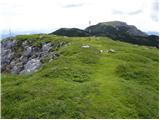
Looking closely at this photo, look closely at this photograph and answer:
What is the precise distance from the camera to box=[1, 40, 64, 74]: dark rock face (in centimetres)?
9050

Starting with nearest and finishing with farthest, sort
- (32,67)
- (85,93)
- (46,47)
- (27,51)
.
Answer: (85,93) → (32,67) → (46,47) → (27,51)

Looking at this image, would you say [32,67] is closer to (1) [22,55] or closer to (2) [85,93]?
(1) [22,55]

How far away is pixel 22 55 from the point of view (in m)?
105

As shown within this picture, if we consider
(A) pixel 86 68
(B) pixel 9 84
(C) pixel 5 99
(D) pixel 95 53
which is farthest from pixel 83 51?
(C) pixel 5 99

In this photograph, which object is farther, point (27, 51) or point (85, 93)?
point (27, 51)

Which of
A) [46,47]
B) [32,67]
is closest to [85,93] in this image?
[32,67]

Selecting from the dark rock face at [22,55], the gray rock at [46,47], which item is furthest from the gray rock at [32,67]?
the gray rock at [46,47]

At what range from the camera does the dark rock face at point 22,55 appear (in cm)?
9050

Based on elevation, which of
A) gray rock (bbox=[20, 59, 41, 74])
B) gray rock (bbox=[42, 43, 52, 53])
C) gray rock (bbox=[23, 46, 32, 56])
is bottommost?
gray rock (bbox=[20, 59, 41, 74])

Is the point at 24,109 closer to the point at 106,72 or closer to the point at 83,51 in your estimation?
the point at 106,72

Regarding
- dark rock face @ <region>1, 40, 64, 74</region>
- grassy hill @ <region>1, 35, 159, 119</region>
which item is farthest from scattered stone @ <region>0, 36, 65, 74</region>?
grassy hill @ <region>1, 35, 159, 119</region>

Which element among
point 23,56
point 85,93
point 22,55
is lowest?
point 23,56

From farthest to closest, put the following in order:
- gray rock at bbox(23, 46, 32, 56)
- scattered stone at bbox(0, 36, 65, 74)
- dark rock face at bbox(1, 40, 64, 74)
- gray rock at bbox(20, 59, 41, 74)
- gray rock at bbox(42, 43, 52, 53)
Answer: gray rock at bbox(23, 46, 32, 56) < gray rock at bbox(42, 43, 52, 53) < dark rock face at bbox(1, 40, 64, 74) < scattered stone at bbox(0, 36, 65, 74) < gray rock at bbox(20, 59, 41, 74)

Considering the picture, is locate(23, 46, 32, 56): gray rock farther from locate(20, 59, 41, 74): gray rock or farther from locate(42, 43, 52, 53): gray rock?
locate(20, 59, 41, 74): gray rock
